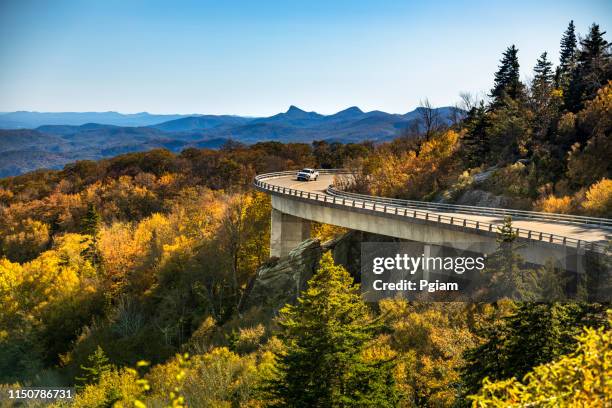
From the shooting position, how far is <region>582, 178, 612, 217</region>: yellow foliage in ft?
106

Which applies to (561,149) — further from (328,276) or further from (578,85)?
(328,276)

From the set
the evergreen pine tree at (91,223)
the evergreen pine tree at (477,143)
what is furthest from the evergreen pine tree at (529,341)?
the evergreen pine tree at (91,223)

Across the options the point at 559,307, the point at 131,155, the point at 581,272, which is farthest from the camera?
the point at 131,155

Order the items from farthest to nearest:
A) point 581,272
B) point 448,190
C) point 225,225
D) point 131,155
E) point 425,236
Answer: point 131,155, point 225,225, point 448,190, point 425,236, point 581,272

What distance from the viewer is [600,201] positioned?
107ft

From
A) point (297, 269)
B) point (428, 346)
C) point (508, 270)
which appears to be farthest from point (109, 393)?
point (508, 270)

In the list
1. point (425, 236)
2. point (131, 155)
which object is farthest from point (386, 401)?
point (131, 155)

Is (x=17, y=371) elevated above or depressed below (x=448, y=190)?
below

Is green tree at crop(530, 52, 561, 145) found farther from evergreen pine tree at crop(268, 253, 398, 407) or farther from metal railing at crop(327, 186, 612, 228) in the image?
evergreen pine tree at crop(268, 253, 398, 407)

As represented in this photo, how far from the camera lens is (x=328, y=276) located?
1941 cm

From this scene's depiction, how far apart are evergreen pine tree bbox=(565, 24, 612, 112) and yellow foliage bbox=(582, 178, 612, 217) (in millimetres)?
17246

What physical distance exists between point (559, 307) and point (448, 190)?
3017cm

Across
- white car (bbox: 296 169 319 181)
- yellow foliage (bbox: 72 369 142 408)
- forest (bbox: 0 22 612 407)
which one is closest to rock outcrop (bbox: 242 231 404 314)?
forest (bbox: 0 22 612 407)

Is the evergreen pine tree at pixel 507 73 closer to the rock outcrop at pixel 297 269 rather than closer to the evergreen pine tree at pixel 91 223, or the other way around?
the rock outcrop at pixel 297 269
